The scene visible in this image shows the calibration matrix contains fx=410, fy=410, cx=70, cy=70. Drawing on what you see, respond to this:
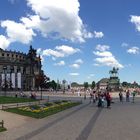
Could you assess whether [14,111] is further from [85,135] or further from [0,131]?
[85,135]

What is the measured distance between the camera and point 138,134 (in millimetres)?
18125

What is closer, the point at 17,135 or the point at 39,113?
the point at 17,135

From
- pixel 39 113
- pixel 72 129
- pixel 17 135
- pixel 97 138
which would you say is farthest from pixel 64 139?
pixel 39 113

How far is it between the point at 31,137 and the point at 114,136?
3.52 metres

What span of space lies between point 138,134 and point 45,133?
4.21 metres

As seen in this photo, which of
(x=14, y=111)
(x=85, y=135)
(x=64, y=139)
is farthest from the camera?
(x=14, y=111)

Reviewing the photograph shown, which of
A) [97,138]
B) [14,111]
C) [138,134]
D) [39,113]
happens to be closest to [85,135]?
[97,138]

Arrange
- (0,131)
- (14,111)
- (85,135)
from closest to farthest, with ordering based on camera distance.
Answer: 1. (85,135)
2. (0,131)
3. (14,111)

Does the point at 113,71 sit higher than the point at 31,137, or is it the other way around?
the point at 113,71

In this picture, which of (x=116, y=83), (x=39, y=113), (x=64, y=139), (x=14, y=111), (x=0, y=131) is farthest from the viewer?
(x=116, y=83)

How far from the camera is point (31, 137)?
17.3m

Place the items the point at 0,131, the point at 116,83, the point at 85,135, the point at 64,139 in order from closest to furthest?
the point at 64,139 → the point at 85,135 → the point at 0,131 → the point at 116,83

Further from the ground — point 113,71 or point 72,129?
point 113,71

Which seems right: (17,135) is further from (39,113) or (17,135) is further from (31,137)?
(39,113)
